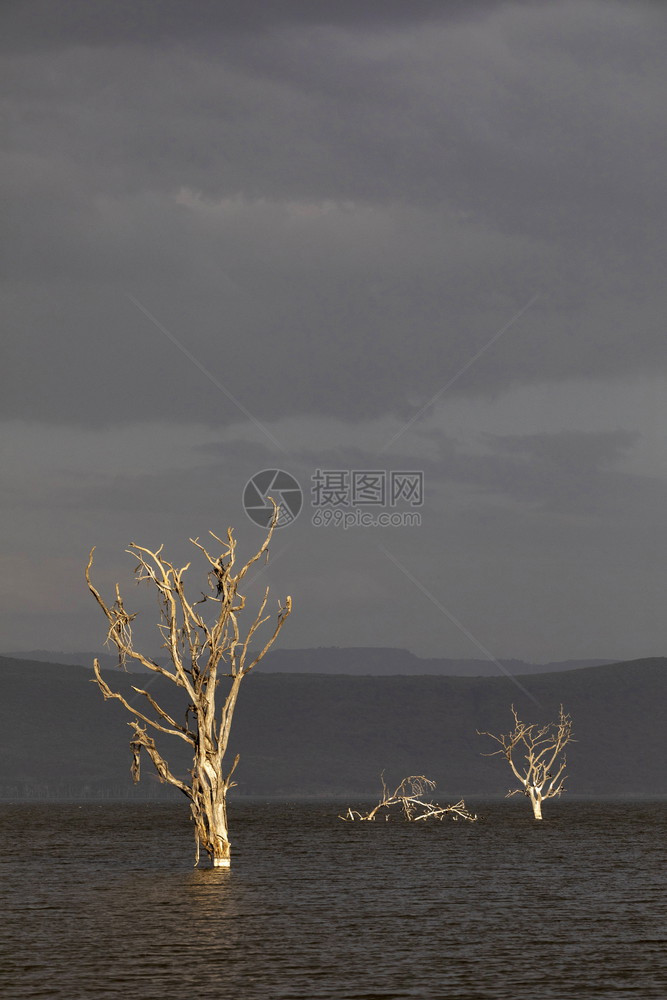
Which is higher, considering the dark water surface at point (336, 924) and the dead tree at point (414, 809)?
the dead tree at point (414, 809)

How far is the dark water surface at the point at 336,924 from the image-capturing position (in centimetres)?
2512

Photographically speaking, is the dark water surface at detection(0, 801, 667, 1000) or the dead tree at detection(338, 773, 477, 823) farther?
the dead tree at detection(338, 773, 477, 823)

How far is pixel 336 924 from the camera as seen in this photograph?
112ft

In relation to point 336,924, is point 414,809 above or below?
above

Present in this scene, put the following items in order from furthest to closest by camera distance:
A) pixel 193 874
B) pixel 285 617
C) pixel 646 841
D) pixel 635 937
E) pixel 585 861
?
pixel 646 841 < pixel 585 861 < pixel 193 874 < pixel 285 617 < pixel 635 937

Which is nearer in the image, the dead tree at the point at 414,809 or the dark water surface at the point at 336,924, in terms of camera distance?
the dark water surface at the point at 336,924

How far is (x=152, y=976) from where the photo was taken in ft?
84.4

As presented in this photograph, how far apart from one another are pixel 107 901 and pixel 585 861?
84.0ft

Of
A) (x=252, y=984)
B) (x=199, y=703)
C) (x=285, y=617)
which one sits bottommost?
(x=252, y=984)

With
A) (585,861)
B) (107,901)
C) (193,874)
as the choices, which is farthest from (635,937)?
(585,861)

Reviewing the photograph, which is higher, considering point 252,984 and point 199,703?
point 199,703

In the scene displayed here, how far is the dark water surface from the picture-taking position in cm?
2512

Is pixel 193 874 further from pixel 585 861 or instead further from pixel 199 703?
pixel 585 861

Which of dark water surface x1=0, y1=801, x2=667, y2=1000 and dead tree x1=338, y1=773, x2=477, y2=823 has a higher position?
dead tree x1=338, y1=773, x2=477, y2=823
